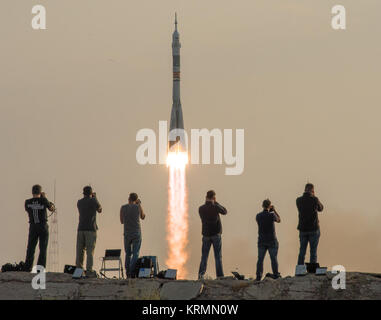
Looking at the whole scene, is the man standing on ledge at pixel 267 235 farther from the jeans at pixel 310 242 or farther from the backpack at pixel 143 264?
the backpack at pixel 143 264

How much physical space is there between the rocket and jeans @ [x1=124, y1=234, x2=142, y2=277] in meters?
37.0

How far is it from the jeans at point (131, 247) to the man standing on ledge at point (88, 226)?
1.05 m

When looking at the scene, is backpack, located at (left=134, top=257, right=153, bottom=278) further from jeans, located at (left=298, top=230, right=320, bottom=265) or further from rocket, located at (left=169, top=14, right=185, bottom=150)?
rocket, located at (left=169, top=14, right=185, bottom=150)

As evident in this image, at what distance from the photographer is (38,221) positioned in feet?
167

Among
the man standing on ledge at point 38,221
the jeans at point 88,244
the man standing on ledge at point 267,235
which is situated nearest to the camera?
the man standing on ledge at point 38,221

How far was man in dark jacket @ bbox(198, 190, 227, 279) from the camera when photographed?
2015 inches

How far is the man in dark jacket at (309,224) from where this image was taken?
50688 millimetres

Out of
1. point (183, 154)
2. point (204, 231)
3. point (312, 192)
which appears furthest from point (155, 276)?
point (183, 154)

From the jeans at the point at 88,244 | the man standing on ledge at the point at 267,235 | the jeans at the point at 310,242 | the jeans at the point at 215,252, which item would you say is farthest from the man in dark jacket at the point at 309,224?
the jeans at the point at 88,244

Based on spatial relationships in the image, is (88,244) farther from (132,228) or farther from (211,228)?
(211,228)

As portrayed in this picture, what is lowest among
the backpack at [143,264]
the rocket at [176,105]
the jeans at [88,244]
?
the backpack at [143,264]

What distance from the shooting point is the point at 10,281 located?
51062 millimetres
